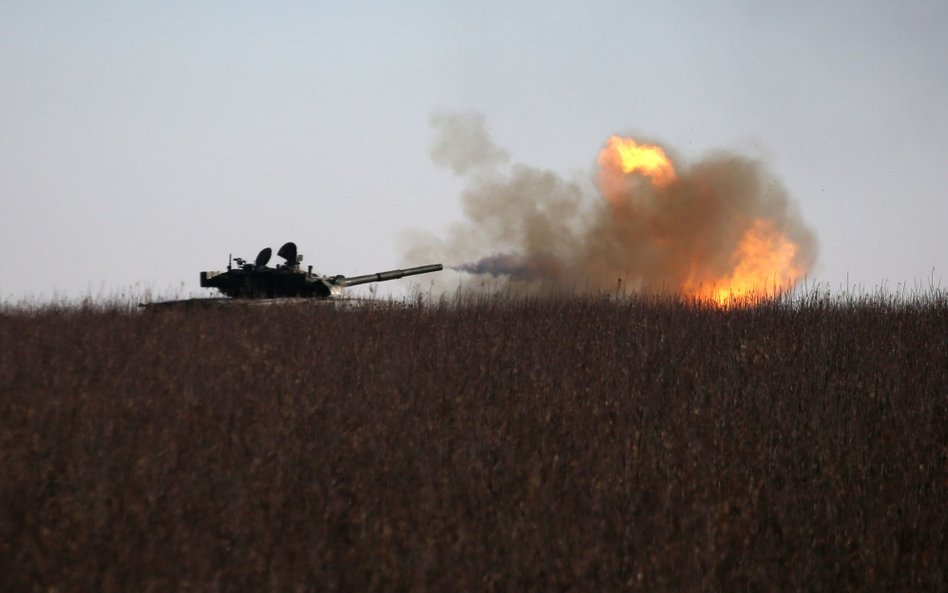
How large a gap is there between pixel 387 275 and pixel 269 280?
3060mm

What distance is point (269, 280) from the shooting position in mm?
18484

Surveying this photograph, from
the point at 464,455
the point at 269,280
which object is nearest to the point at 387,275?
the point at 269,280

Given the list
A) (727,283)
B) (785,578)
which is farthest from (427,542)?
(727,283)

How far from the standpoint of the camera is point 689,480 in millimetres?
9336

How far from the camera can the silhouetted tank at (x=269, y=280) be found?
1834cm

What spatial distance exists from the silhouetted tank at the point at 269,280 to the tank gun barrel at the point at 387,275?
812 millimetres

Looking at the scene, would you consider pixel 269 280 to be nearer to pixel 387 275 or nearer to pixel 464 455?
pixel 387 275

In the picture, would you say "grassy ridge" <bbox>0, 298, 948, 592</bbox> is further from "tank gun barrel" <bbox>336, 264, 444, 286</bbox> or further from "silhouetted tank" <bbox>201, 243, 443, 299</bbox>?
"tank gun barrel" <bbox>336, 264, 444, 286</bbox>

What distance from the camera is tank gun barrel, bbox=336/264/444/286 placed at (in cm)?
1995

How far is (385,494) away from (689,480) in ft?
7.65

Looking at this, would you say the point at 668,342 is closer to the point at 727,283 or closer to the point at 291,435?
the point at 291,435

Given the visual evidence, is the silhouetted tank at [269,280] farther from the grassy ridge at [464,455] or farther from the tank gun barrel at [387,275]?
the grassy ridge at [464,455]

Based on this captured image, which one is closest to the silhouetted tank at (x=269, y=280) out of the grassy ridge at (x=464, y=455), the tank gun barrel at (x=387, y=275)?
the tank gun barrel at (x=387, y=275)

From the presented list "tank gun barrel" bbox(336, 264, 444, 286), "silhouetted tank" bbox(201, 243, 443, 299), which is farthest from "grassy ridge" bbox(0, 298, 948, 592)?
"tank gun barrel" bbox(336, 264, 444, 286)
